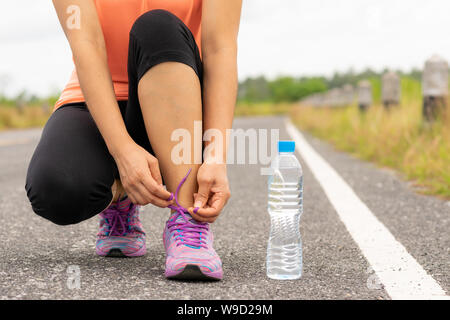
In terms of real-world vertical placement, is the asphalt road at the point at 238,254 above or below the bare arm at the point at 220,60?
below

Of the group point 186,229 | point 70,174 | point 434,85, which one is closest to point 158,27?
point 70,174

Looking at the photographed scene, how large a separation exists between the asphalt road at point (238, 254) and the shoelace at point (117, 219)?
0.13 m

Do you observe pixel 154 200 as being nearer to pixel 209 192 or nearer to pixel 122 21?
pixel 209 192

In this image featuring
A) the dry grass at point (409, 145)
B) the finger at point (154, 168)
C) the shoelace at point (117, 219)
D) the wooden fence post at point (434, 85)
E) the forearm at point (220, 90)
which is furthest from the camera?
the wooden fence post at point (434, 85)

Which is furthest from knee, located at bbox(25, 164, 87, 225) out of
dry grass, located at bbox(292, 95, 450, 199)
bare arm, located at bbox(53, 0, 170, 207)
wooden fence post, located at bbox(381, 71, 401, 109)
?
wooden fence post, located at bbox(381, 71, 401, 109)

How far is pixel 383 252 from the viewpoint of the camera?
8.30 feet

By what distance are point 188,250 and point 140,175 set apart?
31 centimetres

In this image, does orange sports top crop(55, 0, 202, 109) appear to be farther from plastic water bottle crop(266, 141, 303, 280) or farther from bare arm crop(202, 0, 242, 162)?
plastic water bottle crop(266, 141, 303, 280)

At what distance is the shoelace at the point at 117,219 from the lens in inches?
97.8

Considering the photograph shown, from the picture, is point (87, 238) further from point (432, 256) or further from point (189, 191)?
point (432, 256)

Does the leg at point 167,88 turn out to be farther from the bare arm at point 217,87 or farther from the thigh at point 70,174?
the thigh at point 70,174

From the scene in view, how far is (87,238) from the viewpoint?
2877 mm

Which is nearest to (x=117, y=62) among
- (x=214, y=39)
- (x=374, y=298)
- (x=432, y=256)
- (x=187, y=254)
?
(x=214, y=39)

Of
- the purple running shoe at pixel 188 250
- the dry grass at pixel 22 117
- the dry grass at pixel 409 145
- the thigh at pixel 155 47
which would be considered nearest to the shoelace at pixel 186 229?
the purple running shoe at pixel 188 250
